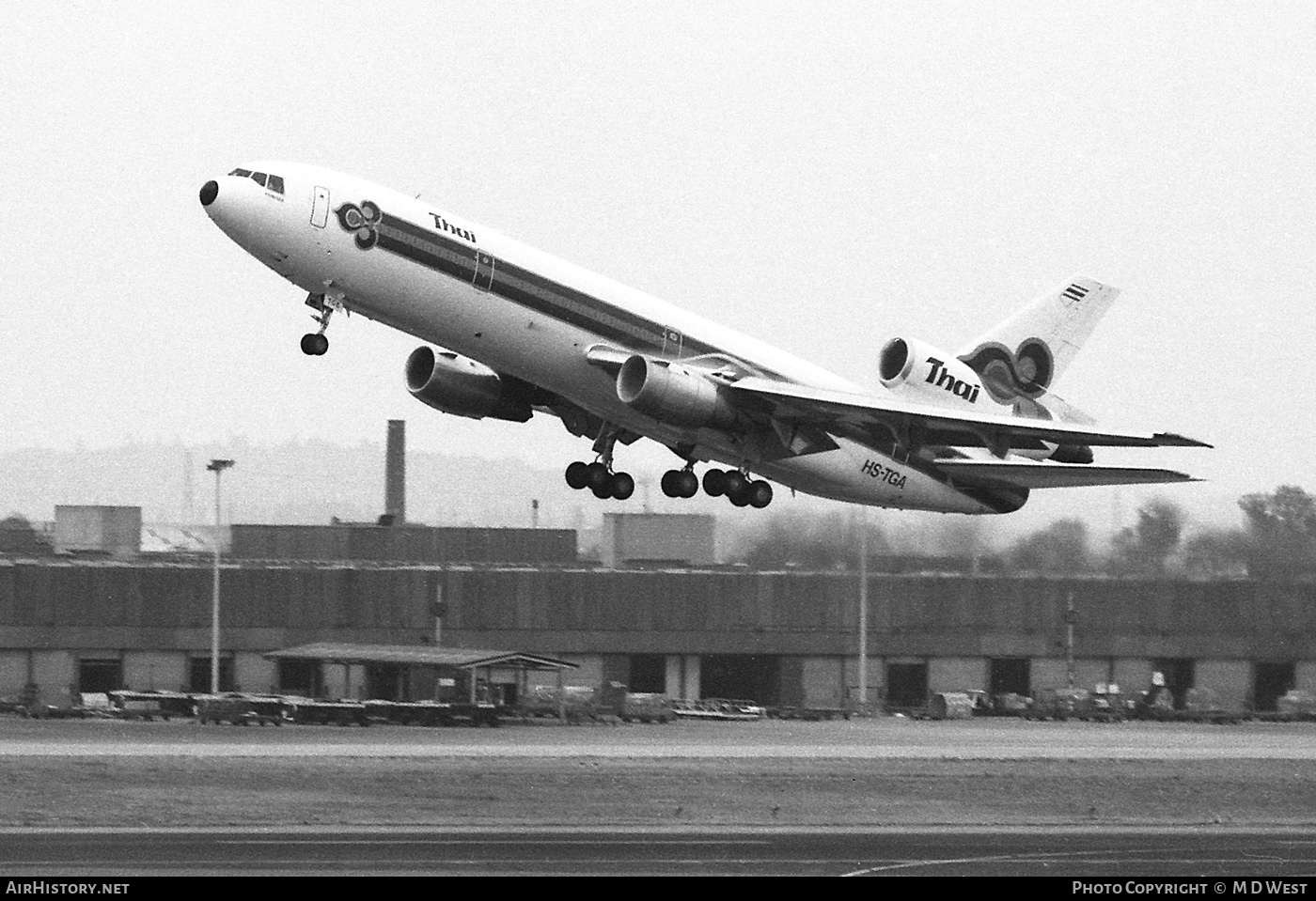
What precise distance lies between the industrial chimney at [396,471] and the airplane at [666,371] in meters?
42.7

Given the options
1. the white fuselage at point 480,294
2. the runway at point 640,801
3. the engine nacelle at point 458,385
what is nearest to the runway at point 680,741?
the runway at point 640,801

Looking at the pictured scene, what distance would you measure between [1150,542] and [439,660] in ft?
80.6

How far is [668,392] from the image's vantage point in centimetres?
4000

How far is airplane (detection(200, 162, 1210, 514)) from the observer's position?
3731cm

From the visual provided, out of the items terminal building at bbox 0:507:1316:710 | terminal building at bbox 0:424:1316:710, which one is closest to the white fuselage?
terminal building at bbox 0:424:1316:710

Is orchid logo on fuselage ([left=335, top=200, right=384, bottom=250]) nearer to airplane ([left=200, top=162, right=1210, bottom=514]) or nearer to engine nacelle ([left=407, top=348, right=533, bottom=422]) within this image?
airplane ([left=200, top=162, right=1210, bottom=514])

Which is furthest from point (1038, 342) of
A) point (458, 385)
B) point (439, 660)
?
point (439, 660)

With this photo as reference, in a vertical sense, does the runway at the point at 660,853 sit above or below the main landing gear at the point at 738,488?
below

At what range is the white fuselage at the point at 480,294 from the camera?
1451 inches

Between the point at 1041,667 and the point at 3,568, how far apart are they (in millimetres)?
39626

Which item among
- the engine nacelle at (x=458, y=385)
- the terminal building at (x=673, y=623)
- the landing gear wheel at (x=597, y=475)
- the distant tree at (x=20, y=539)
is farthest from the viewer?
the distant tree at (x=20, y=539)

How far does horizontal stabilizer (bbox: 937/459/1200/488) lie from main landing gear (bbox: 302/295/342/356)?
50.9ft

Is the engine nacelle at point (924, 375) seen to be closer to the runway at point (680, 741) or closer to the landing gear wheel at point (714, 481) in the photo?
the landing gear wheel at point (714, 481)

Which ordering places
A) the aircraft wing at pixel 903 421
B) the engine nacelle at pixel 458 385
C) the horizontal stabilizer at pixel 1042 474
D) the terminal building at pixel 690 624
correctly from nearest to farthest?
the aircraft wing at pixel 903 421, the engine nacelle at pixel 458 385, the horizontal stabilizer at pixel 1042 474, the terminal building at pixel 690 624
